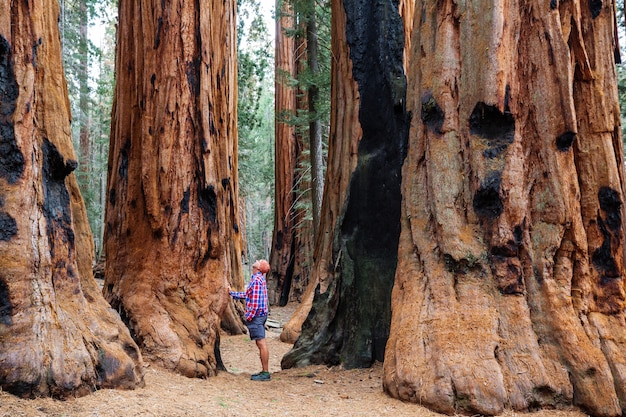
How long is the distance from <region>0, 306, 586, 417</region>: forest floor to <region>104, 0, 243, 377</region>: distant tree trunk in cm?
65

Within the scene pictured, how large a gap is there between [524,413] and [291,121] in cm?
1031

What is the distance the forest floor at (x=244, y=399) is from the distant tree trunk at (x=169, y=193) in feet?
2.14

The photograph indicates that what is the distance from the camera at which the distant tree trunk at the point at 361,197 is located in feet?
19.8

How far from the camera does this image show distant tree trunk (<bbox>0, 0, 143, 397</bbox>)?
3.12m

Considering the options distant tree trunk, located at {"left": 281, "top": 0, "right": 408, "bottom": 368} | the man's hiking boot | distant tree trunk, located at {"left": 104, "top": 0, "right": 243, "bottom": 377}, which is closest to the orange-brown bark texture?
distant tree trunk, located at {"left": 281, "top": 0, "right": 408, "bottom": 368}

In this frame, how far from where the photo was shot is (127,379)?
3732 millimetres

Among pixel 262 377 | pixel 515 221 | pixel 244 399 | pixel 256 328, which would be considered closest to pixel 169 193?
pixel 256 328

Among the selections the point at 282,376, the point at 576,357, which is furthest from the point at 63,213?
the point at 576,357

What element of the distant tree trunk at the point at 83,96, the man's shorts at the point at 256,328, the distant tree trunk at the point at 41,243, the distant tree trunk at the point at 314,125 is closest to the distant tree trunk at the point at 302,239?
the distant tree trunk at the point at 314,125

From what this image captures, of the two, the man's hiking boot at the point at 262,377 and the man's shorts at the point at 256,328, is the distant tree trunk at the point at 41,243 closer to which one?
the man's hiking boot at the point at 262,377

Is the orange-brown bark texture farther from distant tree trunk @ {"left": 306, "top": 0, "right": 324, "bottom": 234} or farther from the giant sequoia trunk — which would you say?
distant tree trunk @ {"left": 306, "top": 0, "right": 324, "bottom": 234}

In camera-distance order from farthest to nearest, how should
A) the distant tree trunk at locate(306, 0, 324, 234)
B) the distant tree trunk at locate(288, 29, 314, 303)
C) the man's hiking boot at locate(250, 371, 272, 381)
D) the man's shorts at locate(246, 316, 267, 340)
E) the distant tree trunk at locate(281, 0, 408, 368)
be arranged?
the distant tree trunk at locate(288, 29, 314, 303), the distant tree trunk at locate(306, 0, 324, 234), the man's shorts at locate(246, 316, 267, 340), the distant tree trunk at locate(281, 0, 408, 368), the man's hiking boot at locate(250, 371, 272, 381)

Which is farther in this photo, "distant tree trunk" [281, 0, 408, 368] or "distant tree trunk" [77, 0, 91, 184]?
"distant tree trunk" [77, 0, 91, 184]

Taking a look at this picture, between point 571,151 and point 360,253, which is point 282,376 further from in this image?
point 571,151
